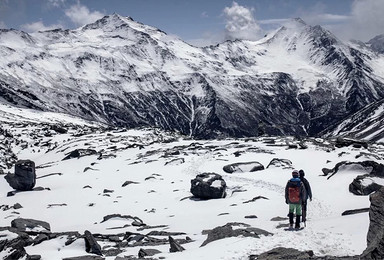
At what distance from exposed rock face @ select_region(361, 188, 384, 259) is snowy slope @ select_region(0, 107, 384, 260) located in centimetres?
189

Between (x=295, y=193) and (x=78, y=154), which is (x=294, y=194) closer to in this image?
(x=295, y=193)

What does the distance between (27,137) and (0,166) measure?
48600 millimetres

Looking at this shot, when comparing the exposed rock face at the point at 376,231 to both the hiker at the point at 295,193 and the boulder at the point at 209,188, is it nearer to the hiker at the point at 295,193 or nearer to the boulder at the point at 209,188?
the hiker at the point at 295,193

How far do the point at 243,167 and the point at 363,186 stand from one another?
1844cm

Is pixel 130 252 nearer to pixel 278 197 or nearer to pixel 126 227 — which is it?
pixel 126 227

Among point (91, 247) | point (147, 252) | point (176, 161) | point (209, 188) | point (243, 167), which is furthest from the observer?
point (176, 161)

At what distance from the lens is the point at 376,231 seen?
1338cm

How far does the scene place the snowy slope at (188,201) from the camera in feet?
56.6

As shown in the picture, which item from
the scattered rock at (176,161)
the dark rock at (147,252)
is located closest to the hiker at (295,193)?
the dark rock at (147,252)

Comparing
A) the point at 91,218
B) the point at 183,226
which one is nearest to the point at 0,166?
the point at 91,218

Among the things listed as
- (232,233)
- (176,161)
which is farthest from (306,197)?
(176,161)

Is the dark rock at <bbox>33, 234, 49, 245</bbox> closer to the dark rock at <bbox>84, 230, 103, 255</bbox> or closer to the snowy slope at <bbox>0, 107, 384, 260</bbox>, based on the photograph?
the snowy slope at <bbox>0, 107, 384, 260</bbox>

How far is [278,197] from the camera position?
3169cm

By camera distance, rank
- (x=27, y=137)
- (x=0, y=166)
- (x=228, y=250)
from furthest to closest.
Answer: (x=27, y=137) < (x=0, y=166) < (x=228, y=250)
